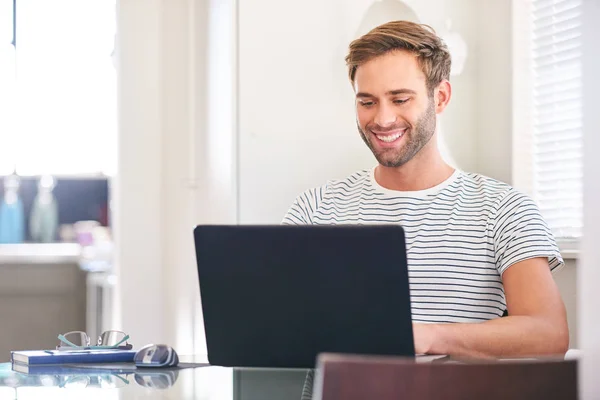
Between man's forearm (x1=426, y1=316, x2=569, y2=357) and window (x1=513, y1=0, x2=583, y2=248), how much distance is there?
0.66 m

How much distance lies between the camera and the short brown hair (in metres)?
2.19

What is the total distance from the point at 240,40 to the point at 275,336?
1.50m

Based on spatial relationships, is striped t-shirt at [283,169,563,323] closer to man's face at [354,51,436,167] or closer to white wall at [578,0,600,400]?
man's face at [354,51,436,167]

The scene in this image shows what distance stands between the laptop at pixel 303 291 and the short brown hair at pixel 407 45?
3.08 ft

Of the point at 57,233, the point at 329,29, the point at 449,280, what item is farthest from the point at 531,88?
the point at 57,233

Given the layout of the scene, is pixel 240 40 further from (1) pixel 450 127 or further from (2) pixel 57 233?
(2) pixel 57 233

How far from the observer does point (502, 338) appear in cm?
175

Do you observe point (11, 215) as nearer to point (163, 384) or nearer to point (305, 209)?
point (305, 209)

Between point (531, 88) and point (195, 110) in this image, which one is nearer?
point (531, 88)

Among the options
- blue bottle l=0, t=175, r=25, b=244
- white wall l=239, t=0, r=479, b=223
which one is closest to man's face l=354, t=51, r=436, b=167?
white wall l=239, t=0, r=479, b=223

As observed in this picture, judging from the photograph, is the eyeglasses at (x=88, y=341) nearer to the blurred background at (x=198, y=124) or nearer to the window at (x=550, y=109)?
the blurred background at (x=198, y=124)

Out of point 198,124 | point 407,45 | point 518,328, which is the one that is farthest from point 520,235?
point 198,124

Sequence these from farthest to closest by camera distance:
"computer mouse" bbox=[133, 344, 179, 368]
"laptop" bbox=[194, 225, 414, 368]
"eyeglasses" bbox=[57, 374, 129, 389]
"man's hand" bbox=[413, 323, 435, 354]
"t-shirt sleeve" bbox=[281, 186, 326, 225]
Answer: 1. "t-shirt sleeve" bbox=[281, 186, 326, 225]
2. "computer mouse" bbox=[133, 344, 179, 368]
3. "man's hand" bbox=[413, 323, 435, 354]
4. "eyeglasses" bbox=[57, 374, 129, 389]
5. "laptop" bbox=[194, 225, 414, 368]

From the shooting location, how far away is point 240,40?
2.74 m
